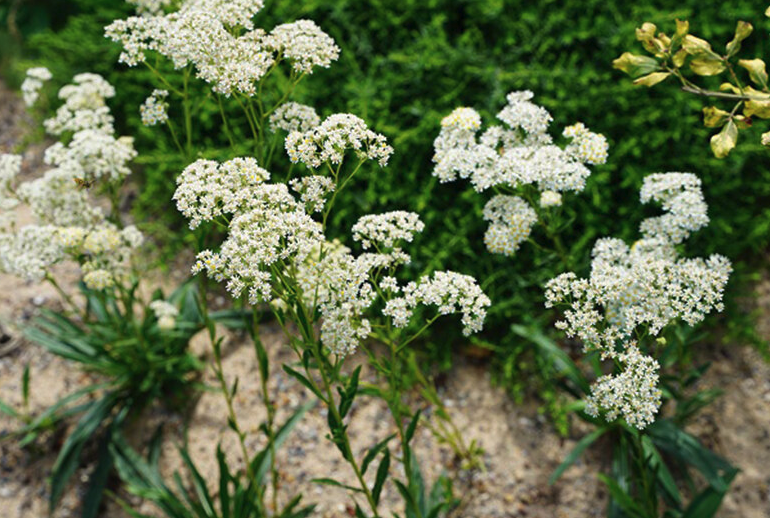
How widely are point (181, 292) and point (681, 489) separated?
286 cm

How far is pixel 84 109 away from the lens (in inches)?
121

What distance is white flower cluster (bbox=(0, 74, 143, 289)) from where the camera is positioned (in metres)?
2.86

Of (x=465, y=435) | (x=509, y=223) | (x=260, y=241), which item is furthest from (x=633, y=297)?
(x=465, y=435)

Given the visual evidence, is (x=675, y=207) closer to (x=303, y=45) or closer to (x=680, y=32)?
(x=680, y=32)

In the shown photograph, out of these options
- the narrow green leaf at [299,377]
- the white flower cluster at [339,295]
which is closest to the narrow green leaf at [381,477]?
the narrow green leaf at [299,377]

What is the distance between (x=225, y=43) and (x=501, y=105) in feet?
7.28

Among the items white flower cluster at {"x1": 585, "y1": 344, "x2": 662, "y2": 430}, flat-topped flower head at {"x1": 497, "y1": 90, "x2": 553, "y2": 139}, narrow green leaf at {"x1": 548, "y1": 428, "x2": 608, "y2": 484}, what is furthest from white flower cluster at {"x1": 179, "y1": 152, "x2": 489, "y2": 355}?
narrow green leaf at {"x1": 548, "y1": 428, "x2": 608, "y2": 484}

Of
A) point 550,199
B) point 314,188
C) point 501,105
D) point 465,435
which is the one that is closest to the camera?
point 314,188

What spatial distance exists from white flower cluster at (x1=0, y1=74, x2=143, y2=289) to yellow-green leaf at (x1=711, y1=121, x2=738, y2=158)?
216cm

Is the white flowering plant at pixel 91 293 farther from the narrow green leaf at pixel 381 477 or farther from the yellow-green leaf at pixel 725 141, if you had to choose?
the yellow-green leaf at pixel 725 141

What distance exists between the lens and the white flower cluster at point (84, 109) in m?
3.00

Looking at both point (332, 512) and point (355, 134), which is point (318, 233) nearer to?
point (355, 134)

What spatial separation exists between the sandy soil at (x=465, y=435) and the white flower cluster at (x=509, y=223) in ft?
5.23

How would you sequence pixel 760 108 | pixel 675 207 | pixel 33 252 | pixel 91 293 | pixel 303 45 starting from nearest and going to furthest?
pixel 760 108 → pixel 303 45 → pixel 675 207 → pixel 33 252 → pixel 91 293
